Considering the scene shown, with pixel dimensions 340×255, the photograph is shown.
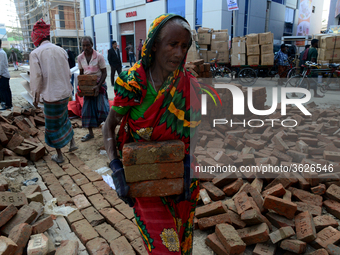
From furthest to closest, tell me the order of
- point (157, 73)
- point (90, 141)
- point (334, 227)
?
point (90, 141) → point (334, 227) → point (157, 73)

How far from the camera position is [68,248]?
90.4 inches

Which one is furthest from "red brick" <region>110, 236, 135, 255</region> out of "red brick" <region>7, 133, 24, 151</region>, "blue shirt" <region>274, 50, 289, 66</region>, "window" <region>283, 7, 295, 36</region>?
"window" <region>283, 7, 295, 36</region>

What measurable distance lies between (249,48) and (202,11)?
707 cm

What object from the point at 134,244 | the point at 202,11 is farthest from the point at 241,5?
the point at 134,244

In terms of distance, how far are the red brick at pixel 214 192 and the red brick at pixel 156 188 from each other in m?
1.84

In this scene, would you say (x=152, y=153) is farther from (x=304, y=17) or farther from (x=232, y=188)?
(x=304, y=17)

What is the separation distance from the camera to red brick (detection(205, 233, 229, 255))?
232cm

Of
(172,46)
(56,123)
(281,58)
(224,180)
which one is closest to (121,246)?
(224,180)

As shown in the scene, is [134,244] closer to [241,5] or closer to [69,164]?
[69,164]

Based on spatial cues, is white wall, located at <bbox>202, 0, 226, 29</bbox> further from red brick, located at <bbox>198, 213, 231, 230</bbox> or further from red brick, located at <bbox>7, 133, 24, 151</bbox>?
red brick, located at <bbox>198, 213, 231, 230</bbox>

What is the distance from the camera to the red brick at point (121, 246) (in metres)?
2.37

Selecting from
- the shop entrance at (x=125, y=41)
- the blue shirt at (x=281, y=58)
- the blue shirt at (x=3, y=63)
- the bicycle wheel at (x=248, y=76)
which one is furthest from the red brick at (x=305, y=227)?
the shop entrance at (x=125, y=41)

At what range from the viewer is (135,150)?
1.40 m

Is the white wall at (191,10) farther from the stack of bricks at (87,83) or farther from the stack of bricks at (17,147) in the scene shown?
the stack of bricks at (17,147)
